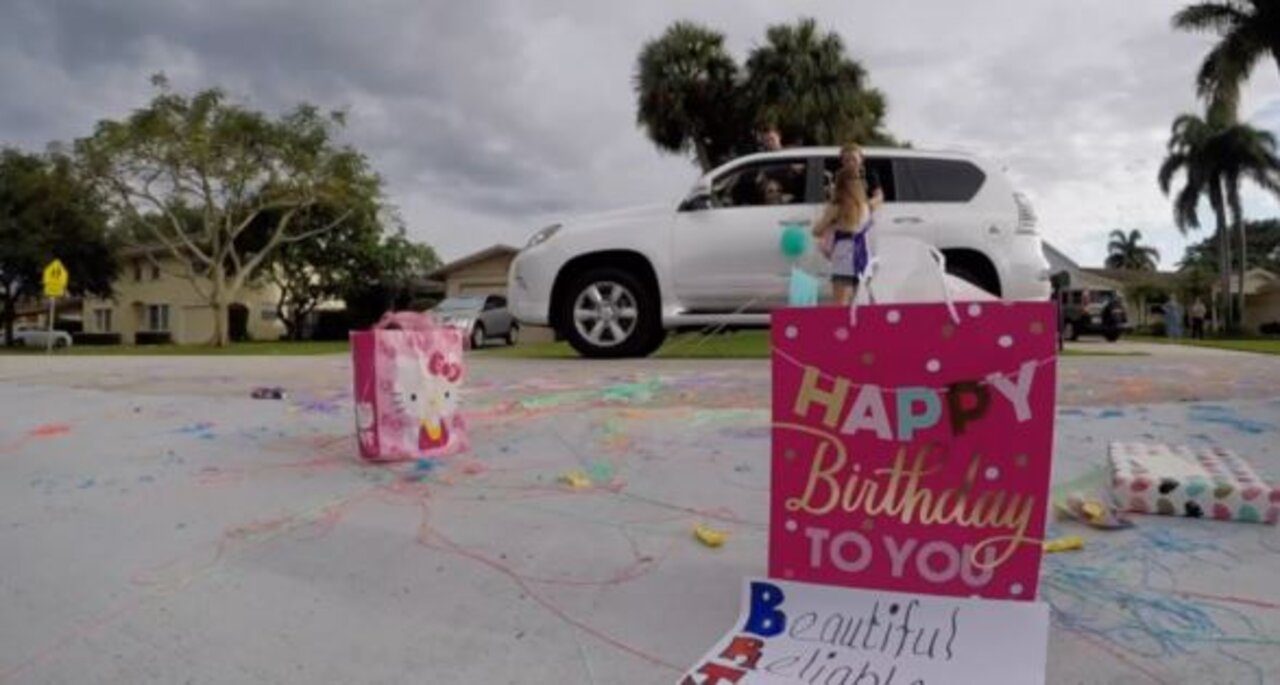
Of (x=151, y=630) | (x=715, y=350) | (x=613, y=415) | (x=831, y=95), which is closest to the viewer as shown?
(x=151, y=630)

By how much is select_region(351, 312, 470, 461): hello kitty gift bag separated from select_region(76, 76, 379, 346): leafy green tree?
2253cm

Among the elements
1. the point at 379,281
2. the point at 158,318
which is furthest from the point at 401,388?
the point at 158,318

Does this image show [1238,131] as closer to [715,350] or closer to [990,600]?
[715,350]

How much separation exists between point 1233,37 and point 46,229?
34.8 m

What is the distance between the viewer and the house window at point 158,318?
3719cm

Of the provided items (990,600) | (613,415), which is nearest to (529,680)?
(990,600)

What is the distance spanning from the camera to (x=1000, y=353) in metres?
1.55

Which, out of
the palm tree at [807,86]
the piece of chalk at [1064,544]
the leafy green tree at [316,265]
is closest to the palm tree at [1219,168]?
the palm tree at [807,86]

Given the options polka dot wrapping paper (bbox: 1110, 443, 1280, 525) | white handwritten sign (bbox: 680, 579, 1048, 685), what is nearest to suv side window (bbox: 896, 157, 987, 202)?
polka dot wrapping paper (bbox: 1110, 443, 1280, 525)

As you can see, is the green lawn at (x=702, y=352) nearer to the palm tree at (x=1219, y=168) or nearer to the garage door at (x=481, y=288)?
the garage door at (x=481, y=288)

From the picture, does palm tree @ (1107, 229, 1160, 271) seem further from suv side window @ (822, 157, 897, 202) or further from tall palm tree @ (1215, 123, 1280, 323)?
suv side window @ (822, 157, 897, 202)

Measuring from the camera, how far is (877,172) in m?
6.55

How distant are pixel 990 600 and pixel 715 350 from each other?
266 inches

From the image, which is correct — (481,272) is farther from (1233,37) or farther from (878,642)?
(878,642)
